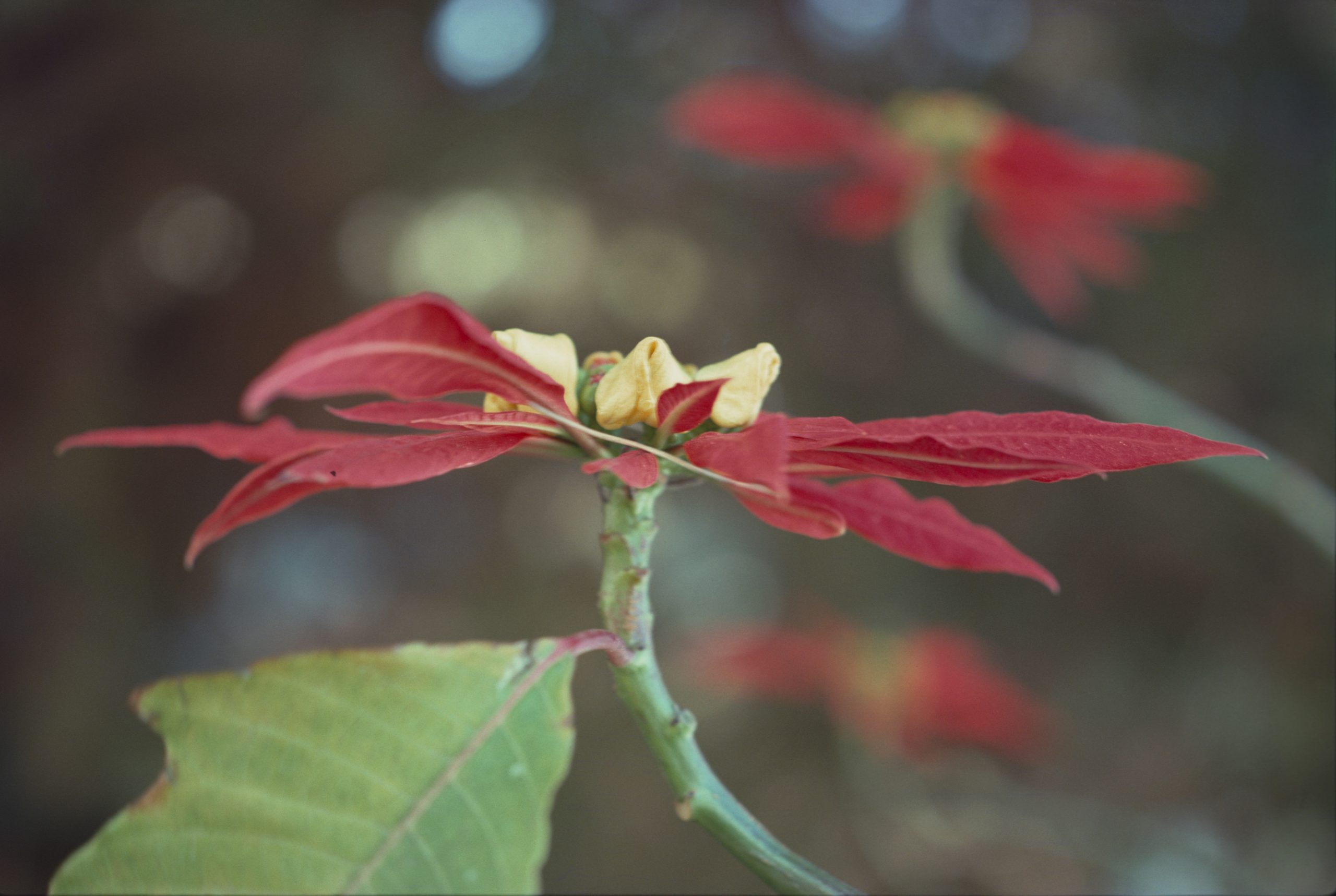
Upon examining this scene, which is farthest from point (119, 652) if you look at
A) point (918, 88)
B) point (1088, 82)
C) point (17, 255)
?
point (1088, 82)

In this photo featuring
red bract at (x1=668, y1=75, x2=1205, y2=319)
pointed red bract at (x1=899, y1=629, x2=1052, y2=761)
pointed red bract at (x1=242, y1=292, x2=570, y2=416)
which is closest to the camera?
pointed red bract at (x1=242, y1=292, x2=570, y2=416)

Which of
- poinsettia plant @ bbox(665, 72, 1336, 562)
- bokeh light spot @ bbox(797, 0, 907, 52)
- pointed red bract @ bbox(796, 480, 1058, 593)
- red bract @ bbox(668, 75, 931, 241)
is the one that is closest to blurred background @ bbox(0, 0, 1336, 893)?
bokeh light spot @ bbox(797, 0, 907, 52)

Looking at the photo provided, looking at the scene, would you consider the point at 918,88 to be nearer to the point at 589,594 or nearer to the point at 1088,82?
the point at 1088,82

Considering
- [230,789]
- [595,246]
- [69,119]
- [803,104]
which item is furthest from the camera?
[595,246]

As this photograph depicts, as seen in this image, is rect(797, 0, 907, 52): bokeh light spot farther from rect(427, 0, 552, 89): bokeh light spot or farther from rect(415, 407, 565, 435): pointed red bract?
rect(415, 407, 565, 435): pointed red bract

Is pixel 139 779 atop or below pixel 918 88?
below

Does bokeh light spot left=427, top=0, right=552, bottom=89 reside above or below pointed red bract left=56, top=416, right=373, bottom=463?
above
